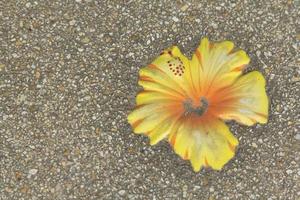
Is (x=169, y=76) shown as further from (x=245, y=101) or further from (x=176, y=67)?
(x=245, y=101)

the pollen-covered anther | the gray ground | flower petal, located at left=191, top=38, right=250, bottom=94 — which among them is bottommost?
the gray ground

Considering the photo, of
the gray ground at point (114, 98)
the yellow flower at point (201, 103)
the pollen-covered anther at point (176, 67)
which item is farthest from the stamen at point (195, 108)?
the gray ground at point (114, 98)

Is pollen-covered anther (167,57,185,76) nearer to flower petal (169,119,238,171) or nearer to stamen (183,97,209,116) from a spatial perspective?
stamen (183,97,209,116)

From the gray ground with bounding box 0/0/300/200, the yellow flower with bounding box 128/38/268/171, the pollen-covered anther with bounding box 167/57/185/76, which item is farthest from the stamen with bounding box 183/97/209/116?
the gray ground with bounding box 0/0/300/200

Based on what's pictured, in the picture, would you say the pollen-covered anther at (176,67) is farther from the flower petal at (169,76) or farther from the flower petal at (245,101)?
the flower petal at (245,101)

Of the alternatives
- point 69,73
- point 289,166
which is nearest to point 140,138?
point 69,73

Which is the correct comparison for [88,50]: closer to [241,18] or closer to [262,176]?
[241,18]

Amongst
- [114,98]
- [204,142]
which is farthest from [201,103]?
[114,98]
